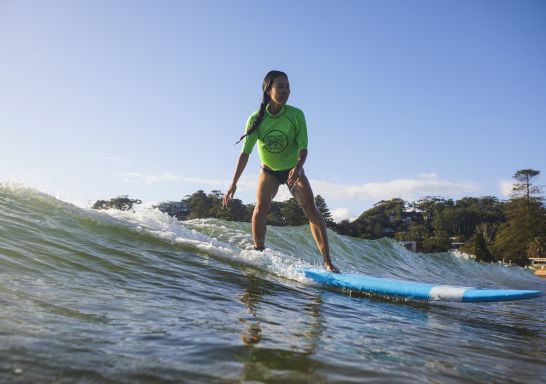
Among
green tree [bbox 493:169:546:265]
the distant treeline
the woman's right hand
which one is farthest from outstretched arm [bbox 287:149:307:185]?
green tree [bbox 493:169:546:265]

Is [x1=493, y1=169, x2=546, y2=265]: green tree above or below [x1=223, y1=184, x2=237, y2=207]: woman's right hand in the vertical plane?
above

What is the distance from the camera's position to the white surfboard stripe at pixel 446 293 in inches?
150

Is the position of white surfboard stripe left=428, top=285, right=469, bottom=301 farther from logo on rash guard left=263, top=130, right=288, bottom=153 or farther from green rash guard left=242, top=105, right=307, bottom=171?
logo on rash guard left=263, top=130, right=288, bottom=153

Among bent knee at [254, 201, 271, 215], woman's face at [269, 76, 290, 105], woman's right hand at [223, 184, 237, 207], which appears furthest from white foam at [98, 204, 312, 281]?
woman's face at [269, 76, 290, 105]

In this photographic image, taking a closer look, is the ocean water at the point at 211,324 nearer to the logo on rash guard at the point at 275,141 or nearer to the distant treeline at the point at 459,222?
the logo on rash guard at the point at 275,141

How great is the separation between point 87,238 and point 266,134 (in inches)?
96.9

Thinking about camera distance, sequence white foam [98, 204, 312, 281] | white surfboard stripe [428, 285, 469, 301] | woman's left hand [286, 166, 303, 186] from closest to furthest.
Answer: white surfboard stripe [428, 285, 469, 301], woman's left hand [286, 166, 303, 186], white foam [98, 204, 312, 281]

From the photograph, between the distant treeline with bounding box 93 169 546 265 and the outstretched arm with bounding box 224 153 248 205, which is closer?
the outstretched arm with bounding box 224 153 248 205

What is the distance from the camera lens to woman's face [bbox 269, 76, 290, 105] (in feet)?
16.4

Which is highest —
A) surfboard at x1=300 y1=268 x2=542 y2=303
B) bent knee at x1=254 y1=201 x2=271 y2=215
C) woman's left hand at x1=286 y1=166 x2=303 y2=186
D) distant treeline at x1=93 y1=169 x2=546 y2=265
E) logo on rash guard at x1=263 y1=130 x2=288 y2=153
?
A: distant treeline at x1=93 y1=169 x2=546 y2=265

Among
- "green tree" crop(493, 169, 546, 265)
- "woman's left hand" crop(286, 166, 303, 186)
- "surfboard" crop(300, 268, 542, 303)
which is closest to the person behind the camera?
→ "surfboard" crop(300, 268, 542, 303)

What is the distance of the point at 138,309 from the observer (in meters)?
2.51

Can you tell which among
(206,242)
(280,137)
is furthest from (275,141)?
(206,242)

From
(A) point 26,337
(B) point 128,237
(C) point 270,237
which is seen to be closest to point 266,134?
(B) point 128,237
